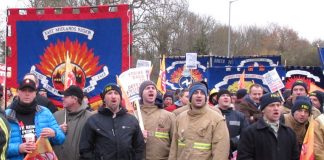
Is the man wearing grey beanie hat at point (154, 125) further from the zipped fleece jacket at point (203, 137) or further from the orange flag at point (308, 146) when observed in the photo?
the orange flag at point (308, 146)

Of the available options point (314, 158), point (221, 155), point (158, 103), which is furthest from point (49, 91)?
point (314, 158)

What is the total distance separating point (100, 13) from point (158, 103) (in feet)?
6.66

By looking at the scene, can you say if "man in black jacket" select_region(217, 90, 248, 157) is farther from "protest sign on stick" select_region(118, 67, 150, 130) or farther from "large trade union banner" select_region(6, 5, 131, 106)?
"large trade union banner" select_region(6, 5, 131, 106)

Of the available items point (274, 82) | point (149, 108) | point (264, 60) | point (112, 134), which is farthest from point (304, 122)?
point (264, 60)

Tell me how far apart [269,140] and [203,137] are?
0.78 metres

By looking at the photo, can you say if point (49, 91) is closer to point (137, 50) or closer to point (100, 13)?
point (100, 13)

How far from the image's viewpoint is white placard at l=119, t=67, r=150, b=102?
7176 mm

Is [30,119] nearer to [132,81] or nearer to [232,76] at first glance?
[132,81]

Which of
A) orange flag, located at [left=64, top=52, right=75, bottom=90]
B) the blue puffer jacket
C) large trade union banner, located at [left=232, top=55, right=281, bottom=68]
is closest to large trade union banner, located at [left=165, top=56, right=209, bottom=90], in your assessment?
large trade union banner, located at [left=232, top=55, right=281, bottom=68]

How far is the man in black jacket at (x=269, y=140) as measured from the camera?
5969mm

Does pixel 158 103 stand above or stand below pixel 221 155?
above

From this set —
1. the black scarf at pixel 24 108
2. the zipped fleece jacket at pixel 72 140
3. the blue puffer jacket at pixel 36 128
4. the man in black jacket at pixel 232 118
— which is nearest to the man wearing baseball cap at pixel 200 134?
the man in black jacket at pixel 232 118

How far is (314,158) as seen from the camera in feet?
20.4

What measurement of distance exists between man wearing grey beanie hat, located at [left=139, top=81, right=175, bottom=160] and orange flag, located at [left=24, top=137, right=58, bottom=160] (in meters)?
1.26
